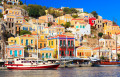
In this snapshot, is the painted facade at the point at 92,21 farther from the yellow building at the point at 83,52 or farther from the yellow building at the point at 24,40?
the yellow building at the point at 24,40

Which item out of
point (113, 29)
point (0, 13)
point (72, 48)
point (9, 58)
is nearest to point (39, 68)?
point (9, 58)

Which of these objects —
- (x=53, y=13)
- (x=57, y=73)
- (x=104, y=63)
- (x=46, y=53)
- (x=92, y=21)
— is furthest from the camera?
(x=53, y=13)

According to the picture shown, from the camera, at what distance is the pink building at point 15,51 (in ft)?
289

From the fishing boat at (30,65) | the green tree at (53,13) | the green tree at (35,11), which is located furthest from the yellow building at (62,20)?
the fishing boat at (30,65)

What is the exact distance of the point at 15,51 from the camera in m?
88.9

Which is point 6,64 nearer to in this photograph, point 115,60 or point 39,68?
point 39,68

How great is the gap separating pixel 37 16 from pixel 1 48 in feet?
181

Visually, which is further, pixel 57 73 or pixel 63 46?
pixel 63 46

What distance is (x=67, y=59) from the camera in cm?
9038

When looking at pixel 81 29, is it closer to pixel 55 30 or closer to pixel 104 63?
pixel 55 30

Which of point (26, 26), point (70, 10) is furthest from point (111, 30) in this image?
point (26, 26)

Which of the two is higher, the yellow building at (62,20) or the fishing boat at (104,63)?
the yellow building at (62,20)

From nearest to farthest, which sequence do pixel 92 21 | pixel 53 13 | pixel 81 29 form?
1. pixel 81 29
2. pixel 92 21
3. pixel 53 13

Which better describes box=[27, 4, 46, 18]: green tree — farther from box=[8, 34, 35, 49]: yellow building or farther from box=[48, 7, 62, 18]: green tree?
box=[8, 34, 35, 49]: yellow building
